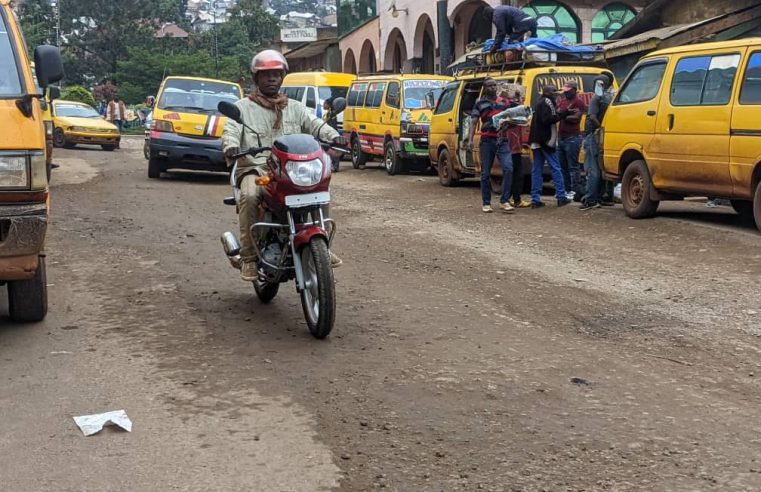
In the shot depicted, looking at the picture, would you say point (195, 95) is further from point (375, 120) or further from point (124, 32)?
point (124, 32)

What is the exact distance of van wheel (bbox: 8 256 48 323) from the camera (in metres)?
5.95

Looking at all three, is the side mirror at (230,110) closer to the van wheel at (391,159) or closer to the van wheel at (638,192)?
the van wheel at (638,192)

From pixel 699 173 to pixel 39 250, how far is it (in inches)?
272

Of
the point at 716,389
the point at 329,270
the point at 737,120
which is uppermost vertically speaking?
the point at 737,120

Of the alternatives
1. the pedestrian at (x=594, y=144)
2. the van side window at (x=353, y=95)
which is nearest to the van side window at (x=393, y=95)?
the van side window at (x=353, y=95)

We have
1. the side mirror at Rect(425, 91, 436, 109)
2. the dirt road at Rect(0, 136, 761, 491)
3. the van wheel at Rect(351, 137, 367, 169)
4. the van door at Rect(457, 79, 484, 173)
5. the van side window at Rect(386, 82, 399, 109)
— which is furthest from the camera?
the van wheel at Rect(351, 137, 367, 169)

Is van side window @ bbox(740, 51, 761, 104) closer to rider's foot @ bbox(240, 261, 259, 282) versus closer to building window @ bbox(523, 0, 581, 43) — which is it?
rider's foot @ bbox(240, 261, 259, 282)

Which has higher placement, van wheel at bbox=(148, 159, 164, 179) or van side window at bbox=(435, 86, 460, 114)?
van side window at bbox=(435, 86, 460, 114)

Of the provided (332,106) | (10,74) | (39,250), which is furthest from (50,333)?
(332,106)

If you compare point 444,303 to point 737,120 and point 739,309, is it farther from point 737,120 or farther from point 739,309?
point 737,120

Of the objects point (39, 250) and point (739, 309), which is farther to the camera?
point (739, 309)

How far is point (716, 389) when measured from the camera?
485 cm

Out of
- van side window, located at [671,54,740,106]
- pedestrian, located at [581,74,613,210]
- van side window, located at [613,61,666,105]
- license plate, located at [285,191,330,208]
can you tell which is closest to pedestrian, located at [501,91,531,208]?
pedestrian, located at [581,74,613,210]

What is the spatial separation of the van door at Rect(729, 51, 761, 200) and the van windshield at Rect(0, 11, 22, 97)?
660 centimetres
